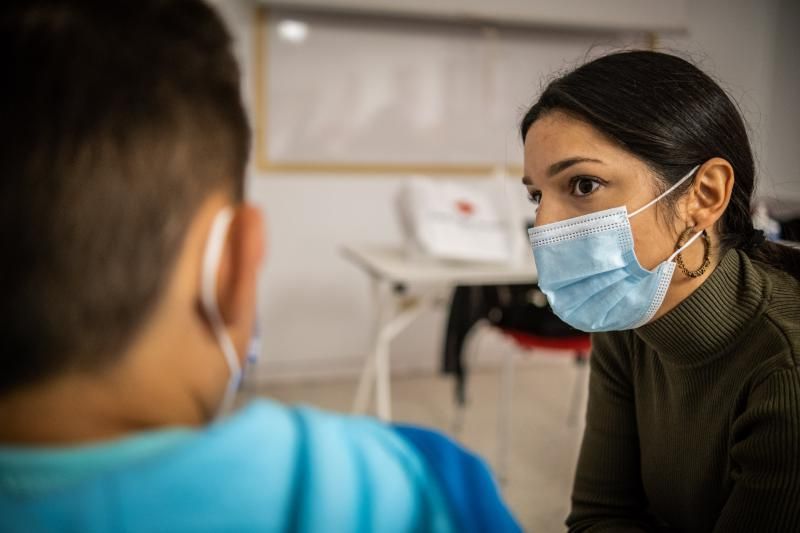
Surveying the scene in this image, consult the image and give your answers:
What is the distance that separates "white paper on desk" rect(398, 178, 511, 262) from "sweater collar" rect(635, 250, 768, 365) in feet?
4.27

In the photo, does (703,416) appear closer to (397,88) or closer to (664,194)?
(664,194)

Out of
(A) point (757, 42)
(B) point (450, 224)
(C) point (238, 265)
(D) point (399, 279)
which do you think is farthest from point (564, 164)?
(A) point (757, 42)

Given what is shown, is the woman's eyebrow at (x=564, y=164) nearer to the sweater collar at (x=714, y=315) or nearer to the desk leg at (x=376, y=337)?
the sweater collar at (x=714, y=315)

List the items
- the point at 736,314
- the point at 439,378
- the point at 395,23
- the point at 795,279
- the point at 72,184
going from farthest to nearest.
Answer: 1. the point at 439,378
2. the point at 395,23
3. the point at 795,279
4. the point at 736,314
5. the point at 72,184

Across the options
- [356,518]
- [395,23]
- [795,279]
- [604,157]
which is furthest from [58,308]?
[395,23]

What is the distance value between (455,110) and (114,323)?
299 centimetres

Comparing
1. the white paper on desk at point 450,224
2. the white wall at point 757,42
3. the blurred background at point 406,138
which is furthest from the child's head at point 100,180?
the white wall at point 757,42

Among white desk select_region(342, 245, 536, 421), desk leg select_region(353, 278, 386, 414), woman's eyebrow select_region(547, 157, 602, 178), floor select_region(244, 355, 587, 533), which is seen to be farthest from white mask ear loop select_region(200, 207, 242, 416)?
desk leg select_region(353, 278, 386, 414)

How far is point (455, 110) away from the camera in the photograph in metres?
3.22

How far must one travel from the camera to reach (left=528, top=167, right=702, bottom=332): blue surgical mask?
88 centimetres

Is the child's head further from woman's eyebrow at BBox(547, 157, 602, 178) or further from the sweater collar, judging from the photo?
the sweater collar

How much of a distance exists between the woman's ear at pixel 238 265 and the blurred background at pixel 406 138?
2071 mm

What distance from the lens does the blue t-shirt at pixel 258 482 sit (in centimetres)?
37

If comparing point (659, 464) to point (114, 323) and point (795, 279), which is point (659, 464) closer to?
point (795, 279)
